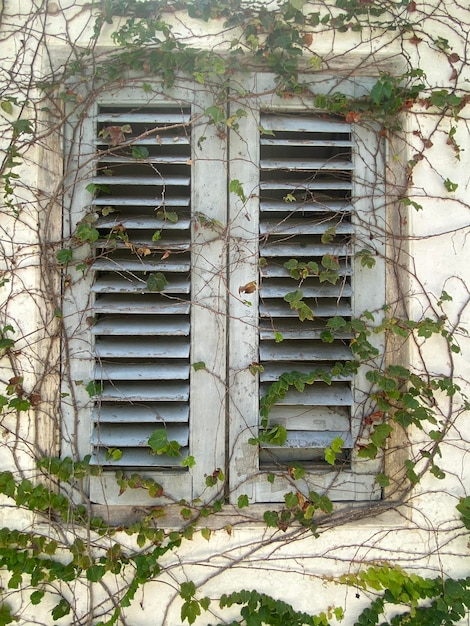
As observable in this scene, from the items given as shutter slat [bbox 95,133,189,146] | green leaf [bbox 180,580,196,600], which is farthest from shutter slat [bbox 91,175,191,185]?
green leaf [bbox 180,580,196,600]

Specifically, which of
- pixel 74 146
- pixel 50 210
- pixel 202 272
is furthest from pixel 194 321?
pixel 74 146

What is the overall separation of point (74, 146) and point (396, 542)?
235 centimetres

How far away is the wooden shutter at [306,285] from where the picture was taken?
2.35 meters

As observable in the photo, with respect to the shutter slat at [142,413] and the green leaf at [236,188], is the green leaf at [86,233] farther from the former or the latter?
the shutter slat at [142,413]

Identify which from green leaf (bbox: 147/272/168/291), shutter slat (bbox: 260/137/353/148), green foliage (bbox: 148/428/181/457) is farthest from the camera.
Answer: shutter slat (bbox: 260/137/353/148)

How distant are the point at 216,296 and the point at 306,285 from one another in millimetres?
423

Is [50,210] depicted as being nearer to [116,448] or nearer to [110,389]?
[110,389]

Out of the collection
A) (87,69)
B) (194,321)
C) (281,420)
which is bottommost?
(281,420)

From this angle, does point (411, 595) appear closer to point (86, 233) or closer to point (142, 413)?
point (142, 413)

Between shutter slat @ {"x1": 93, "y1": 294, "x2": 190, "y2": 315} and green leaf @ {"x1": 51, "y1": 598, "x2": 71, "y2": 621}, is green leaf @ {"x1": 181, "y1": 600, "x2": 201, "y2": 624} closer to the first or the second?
green leaf @ {"x1": 51, "y1": 598, "x2": 71, "y2": 621}

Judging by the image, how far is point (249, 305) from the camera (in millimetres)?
2344

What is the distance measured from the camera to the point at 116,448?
7.65 ft

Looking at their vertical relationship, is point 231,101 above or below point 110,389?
above

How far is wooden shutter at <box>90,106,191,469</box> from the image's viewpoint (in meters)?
2.30
